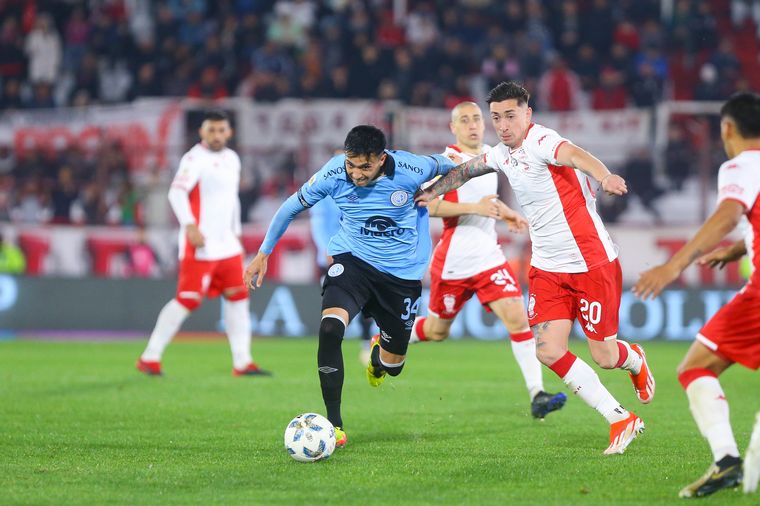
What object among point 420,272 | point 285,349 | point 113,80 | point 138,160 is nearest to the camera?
point 420,272

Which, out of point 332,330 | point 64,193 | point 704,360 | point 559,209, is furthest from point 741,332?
point 64,193

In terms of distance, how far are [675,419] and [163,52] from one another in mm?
16504

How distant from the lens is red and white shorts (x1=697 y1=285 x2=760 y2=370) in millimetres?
5809

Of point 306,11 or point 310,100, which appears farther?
point 306,11

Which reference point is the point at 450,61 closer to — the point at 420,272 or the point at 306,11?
the point at 306,11

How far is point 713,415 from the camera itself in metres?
5.82

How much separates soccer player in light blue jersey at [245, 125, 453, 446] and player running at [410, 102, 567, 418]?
139 cm

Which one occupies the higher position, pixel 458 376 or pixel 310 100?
pixel 310 100

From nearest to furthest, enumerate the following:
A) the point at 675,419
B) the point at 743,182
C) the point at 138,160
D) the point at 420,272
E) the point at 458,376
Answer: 1. the point at 743,182
2. the point at 420,272
3. the point at 675,419
4. the point at 458,376
5. the point at 138,160

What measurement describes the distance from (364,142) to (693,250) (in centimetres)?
262

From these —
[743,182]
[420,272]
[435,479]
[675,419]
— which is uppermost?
[743,182]

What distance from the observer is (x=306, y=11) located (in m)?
23.4

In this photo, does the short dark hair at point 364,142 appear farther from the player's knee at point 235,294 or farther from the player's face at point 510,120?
the player's knee at point 235,294

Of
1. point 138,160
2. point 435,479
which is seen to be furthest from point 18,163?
point 435,479
